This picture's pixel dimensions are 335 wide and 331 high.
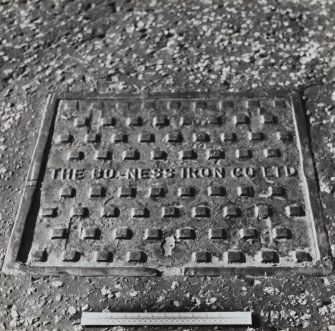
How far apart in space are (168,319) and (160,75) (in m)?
1.26

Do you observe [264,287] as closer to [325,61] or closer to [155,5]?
[325,61]

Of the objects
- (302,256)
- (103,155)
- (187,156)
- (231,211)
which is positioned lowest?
(302,256)

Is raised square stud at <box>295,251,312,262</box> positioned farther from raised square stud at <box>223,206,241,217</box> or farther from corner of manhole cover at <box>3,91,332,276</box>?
raised square stud at <box>223,206,241,217</box>

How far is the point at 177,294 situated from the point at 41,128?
103 cm

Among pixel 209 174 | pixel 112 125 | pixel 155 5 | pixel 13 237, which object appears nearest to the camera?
pixel 13 237

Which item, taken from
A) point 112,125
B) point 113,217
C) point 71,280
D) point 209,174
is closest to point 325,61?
point 209,174

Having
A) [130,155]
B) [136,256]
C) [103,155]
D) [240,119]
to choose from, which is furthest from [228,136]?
→ [136,256]

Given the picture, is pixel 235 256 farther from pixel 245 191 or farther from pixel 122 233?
pixel 122 233

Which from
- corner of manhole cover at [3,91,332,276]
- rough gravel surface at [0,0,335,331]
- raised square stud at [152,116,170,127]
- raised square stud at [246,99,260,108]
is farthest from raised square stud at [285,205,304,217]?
raised square stud at [152,116,170,127]

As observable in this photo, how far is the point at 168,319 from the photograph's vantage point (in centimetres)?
173

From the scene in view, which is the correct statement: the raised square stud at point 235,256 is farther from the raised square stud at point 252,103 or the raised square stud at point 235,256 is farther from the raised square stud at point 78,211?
the raised square stud at point 252,103

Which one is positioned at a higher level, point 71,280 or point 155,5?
point 155,5

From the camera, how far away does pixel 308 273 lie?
181 cm

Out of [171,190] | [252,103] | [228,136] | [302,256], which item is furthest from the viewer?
[252,103]
